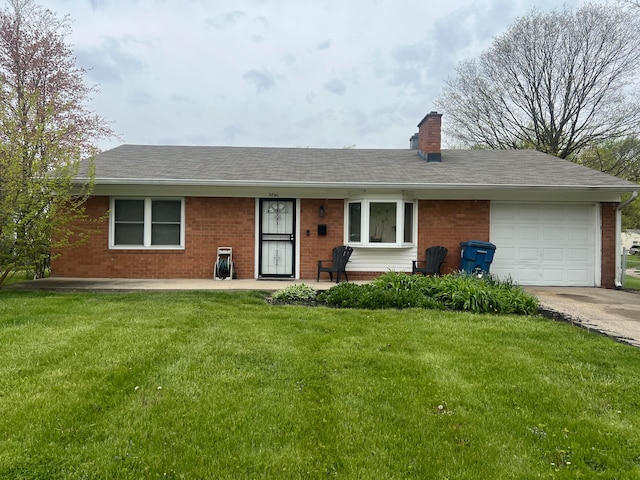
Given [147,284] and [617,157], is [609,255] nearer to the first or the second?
[147,284]

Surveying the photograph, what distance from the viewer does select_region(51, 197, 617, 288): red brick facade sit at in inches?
373

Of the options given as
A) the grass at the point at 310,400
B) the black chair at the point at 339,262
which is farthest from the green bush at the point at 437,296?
the black chair at the point at 339,262

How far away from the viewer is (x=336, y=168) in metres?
10.4

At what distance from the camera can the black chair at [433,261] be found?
932 centimetres

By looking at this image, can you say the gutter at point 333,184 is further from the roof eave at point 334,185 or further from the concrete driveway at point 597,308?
the concrete driveway at point 597,308

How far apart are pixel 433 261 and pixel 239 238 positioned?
4.62 m

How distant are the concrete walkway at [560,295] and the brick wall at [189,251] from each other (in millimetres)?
356

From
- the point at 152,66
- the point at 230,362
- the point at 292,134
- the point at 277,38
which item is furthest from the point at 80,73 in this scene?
the point at 292,134

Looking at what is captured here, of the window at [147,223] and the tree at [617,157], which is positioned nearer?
the window at [147,223]

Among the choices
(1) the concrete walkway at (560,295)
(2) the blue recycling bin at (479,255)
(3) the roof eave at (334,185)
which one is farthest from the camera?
(2) the blue recycling bin at (479,255)

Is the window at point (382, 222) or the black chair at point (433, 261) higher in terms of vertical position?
the window at point (382, 222)

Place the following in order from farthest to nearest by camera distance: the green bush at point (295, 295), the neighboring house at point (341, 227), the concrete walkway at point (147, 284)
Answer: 1. the neighboring house at point (341, 227)
2. the concrete walkway at point (147, 284)
3. the green bush at point (295, 295)

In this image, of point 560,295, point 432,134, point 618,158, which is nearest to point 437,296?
point 560,295

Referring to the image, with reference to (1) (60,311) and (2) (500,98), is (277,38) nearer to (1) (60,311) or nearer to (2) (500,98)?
(1) (60,311)
